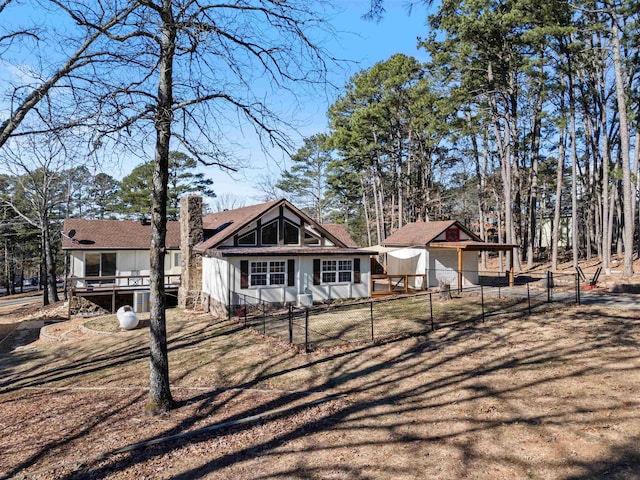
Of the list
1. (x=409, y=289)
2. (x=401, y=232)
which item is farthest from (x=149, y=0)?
(x=401, y=232)

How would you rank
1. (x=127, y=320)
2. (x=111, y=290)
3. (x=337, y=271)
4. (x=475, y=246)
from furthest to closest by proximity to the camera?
(x=111, y=290)
(x=475, y=246)
(x=337, y=271)
(x=127, y=320)

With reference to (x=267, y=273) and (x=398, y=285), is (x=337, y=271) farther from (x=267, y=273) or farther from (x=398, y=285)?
(x=398, y=285)

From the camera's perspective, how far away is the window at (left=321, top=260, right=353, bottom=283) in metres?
18.9

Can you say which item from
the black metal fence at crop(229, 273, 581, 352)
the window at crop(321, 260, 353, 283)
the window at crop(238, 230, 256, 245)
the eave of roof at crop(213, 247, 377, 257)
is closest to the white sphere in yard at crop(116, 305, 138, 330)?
the black metal fence at crop(229, 273, 581, 352)

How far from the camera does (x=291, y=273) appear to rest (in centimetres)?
1803

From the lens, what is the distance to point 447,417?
6.05 metres

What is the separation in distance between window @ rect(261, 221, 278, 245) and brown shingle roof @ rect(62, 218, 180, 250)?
9589mm

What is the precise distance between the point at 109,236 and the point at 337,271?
53.7ft

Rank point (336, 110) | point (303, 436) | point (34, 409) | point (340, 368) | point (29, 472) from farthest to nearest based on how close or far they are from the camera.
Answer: point (336, 110) < point (340, 368) < point (34, 409) < point (303, 436) < point (29, 472)

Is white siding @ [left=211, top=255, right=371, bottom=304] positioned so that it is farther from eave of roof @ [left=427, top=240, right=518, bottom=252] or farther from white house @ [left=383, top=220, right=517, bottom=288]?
eave of roof @ [left=427, top=240, right=518, bottom=252]

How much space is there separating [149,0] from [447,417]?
7.82 meters

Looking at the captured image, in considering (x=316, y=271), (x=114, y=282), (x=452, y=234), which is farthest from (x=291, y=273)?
(x=114, y=282)

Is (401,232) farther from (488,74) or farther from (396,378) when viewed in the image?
(396,378)

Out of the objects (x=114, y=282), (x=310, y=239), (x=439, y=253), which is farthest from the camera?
(x=114, y=282)
